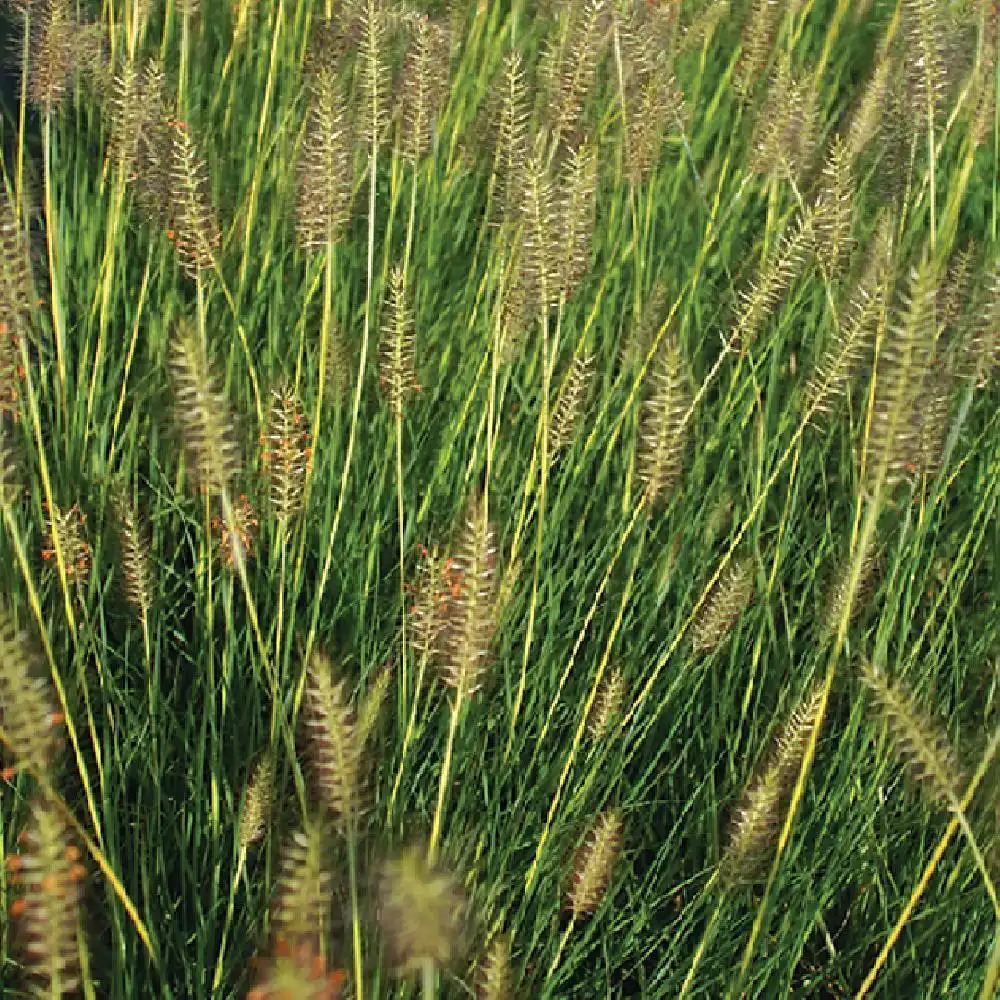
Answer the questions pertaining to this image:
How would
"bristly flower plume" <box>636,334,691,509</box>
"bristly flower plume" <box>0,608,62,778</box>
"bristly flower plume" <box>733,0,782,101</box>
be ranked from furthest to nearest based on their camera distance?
"bristly flower plume" <box>733,0,782,101</box> → "bristly flower plume" <box>636,334,691,509</box> → "bristly flower plume" <box>0,608,62,778</box>

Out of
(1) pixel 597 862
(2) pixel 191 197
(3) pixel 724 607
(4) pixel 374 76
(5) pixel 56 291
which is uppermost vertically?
(4) pixel 374 76

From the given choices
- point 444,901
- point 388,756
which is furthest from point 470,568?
point 388,756

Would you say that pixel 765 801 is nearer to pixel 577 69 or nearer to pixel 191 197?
pixel 191 197

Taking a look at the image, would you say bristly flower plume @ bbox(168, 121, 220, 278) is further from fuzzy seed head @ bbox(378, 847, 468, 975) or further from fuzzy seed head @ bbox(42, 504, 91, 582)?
fuzzy seed head @ bbox(378, 847, 468, 975)

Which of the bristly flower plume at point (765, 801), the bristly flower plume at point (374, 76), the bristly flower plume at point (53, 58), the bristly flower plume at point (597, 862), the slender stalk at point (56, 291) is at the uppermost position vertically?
the bristly flower plume at point (374, 76)

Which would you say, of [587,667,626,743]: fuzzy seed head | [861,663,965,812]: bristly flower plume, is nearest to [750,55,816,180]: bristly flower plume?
[587,667,626,743]: fuzzy seed head

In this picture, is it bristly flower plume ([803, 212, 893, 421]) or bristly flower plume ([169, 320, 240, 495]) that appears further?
bristly flower plume ([803, 212, 893, 421])

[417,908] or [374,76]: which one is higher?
[374,76]

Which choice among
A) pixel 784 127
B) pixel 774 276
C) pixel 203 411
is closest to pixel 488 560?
pixel 203 411

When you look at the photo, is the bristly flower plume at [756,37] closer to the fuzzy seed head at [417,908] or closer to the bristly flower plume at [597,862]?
the bristly flower plume at [597,862]

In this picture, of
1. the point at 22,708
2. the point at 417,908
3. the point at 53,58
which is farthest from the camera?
the point at 53,58

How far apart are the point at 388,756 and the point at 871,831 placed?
1.85ft

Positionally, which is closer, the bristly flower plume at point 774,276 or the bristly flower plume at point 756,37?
the bristly flower plume at point 774,276

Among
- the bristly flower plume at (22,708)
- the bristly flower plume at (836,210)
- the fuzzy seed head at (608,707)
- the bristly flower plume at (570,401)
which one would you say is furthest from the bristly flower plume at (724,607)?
the bristly flower plume at (22,708)
